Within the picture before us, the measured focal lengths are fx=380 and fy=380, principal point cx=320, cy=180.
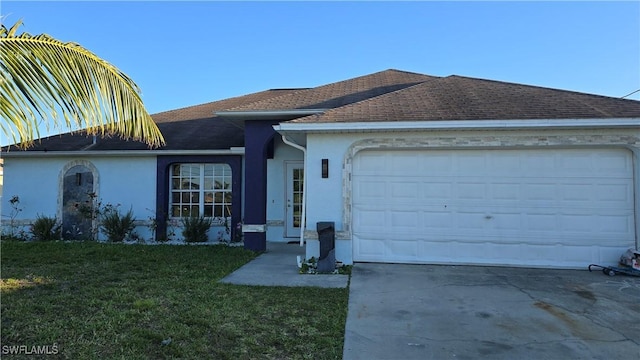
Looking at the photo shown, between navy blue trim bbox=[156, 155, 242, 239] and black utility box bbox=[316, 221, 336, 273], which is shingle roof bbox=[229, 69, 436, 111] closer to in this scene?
navy blue trim bbox=[156, 155, 242, 239]

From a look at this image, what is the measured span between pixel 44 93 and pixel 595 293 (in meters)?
7.25

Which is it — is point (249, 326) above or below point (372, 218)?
Answer: below

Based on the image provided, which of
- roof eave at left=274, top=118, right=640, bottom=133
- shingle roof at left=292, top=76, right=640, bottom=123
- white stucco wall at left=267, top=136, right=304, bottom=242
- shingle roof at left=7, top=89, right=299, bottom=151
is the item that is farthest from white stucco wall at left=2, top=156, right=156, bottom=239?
shingle roof at left=292, top=76, right=640, bottom=123

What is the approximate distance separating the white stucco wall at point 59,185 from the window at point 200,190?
2.08ft

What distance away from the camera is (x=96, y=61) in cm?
396

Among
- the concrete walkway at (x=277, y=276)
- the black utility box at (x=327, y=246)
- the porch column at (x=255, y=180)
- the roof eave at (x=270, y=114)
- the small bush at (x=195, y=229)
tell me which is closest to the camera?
the concrete walkway at (x=277, y=276)

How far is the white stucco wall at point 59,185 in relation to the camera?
1123 cm

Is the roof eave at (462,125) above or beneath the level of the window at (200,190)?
above

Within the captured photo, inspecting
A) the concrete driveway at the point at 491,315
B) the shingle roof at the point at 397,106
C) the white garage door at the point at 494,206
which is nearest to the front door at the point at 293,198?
the shingle roof at the point at 397,106

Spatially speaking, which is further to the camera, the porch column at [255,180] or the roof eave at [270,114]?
the porch column at [255,180]

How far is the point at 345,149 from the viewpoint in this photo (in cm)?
744

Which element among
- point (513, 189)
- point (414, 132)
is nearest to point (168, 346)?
point (414, 132)

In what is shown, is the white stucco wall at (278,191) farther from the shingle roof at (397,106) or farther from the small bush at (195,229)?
the small bush at (195,229)

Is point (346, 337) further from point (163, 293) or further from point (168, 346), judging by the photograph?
point (163, 293)
